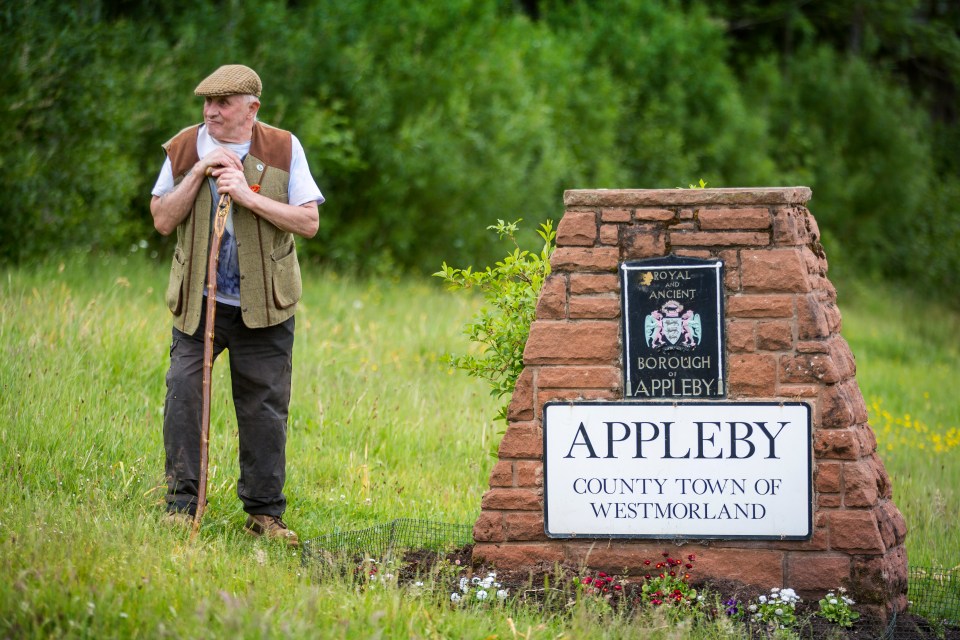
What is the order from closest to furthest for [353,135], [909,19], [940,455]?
[940,455] → [353,135] → [909,19]

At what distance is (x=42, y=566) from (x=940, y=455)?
6.56 meters

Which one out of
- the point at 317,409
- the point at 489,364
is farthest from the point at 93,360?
the point at 489,364

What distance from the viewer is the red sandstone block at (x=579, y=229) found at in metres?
4.91

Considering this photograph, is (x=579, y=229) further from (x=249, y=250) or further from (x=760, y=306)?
(x=249, y=250)

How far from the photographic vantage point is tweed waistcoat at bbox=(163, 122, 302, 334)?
5.04m

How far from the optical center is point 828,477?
15.6 ft

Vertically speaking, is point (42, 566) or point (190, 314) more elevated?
point (190, 314)

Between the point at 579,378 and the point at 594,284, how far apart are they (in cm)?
42

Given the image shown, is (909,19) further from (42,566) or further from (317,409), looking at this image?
(42,566)

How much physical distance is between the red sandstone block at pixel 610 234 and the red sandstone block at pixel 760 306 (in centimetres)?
55

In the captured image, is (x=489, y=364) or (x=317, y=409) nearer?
(x=489, y=364)

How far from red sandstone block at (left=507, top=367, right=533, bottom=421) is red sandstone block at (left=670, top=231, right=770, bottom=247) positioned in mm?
859

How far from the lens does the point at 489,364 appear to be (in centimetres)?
538

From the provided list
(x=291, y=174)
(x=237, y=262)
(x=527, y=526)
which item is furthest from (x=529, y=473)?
(x=291, y=174)
